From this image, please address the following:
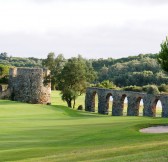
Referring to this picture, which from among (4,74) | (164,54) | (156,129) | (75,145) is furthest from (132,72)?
(75,145)

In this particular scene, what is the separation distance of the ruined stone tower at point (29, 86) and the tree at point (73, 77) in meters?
2.29

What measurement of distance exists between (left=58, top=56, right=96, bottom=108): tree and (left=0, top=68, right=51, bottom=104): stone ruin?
2.21 m

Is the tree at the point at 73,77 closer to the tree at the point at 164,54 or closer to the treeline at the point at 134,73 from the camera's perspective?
the tree at the point at 164,54

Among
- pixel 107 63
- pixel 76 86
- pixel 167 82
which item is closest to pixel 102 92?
pixel 76 86

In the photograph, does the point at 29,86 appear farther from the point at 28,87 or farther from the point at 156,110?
the point at 156,110

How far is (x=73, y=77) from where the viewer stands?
5506 cm

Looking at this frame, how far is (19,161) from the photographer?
15.2m

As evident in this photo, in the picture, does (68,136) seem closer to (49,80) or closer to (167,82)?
(49,80)

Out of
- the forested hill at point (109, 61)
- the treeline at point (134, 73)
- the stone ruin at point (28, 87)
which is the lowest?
the stone ruin at point (28, 87)

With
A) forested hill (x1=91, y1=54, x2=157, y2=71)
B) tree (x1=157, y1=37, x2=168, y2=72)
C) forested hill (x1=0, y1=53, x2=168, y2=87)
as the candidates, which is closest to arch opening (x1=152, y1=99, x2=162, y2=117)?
tree (x1=157, y1=37, x2=168, y2=72)

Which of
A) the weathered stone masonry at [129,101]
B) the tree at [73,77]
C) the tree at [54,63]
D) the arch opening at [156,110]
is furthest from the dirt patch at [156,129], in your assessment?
the tree at [54,63]

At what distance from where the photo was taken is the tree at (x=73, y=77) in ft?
179

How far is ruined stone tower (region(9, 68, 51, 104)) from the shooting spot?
53125 mm

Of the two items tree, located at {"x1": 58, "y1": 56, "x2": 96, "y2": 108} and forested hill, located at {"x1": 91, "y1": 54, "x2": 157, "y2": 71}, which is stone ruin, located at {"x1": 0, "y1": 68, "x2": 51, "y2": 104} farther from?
forested hill, located at {"x1": 91, "y1": 54, "x2": 157, "y2": 71}
